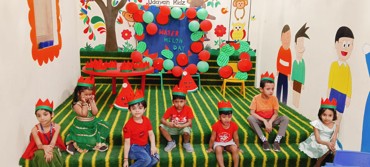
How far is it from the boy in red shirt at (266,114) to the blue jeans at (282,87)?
150cm

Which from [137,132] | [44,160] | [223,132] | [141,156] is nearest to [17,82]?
[44,160]

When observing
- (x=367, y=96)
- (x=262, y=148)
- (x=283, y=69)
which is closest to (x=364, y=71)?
(x=367, y=96)

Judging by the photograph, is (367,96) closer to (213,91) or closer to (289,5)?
(289,5)

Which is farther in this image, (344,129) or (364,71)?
(344,129)

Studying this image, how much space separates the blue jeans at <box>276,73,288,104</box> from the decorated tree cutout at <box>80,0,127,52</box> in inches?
141

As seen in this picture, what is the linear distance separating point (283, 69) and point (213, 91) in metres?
1.63

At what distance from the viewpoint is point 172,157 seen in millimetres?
3977

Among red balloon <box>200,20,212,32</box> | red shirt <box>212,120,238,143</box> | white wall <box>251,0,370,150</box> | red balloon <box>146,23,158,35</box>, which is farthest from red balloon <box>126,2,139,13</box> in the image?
red shirt <box>212,120,238,143</box>

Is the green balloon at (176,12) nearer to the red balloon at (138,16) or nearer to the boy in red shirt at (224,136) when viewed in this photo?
the red balloon at (138,16)

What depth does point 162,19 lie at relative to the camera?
6840 mm

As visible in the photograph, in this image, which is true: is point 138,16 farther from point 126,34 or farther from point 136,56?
point 136,56

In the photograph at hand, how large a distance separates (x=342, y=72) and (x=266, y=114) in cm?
115

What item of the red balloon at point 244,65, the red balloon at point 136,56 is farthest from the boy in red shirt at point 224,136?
the red balloon at point 136,56

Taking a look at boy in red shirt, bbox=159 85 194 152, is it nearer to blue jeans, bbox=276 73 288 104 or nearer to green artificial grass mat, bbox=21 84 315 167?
green artificial grass mat, bbox=21 84 315 167
